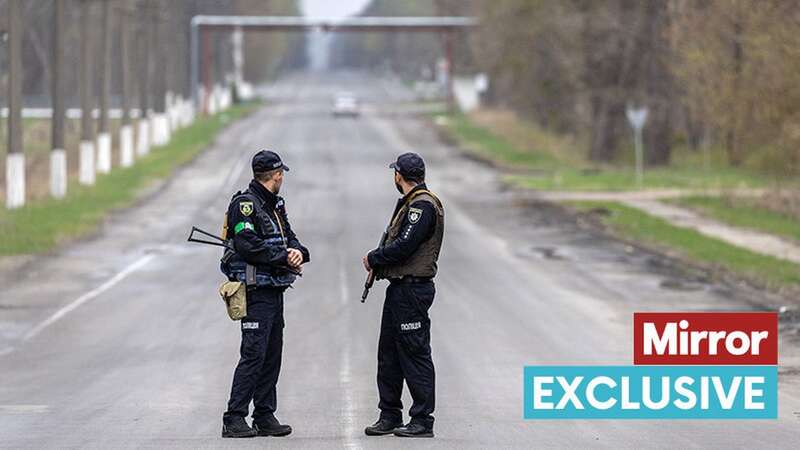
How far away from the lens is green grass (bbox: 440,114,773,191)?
46.9m

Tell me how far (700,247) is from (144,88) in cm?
3837

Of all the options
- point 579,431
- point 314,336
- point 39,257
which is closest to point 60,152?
point 39,257

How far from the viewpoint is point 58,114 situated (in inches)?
1608

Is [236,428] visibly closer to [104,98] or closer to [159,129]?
[104,98]

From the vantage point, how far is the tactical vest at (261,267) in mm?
10703

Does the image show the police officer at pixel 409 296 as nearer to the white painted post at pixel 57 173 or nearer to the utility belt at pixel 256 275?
the utility belt at pixel 256 275


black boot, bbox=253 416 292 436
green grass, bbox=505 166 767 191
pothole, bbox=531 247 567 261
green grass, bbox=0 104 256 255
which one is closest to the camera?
black boot, bbox=253 416 292 436

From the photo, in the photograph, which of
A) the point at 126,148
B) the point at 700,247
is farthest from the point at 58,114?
the point at 700,247

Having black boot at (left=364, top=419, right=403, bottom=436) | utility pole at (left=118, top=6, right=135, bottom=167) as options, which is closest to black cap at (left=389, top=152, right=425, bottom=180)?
black boot at (left=364, top=419, right=403, bottom=436)

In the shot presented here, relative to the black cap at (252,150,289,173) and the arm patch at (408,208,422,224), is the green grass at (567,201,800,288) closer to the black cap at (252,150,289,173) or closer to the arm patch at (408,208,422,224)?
the arm patch at (408,208,422,224)

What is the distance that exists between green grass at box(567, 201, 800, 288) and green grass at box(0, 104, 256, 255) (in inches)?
453

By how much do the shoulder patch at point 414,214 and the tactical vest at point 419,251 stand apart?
0.20 feet

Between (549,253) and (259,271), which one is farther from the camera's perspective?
(549,253)

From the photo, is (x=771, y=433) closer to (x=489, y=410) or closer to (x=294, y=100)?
(x=489, y=410)
